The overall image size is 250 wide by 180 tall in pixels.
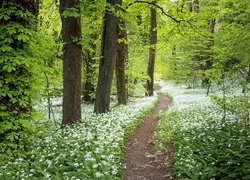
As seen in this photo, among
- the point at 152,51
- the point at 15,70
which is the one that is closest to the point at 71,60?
the point at 15,70

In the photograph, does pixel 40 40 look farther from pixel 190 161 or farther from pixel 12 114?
pixel 190 161

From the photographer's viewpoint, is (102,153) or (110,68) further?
(110,68)

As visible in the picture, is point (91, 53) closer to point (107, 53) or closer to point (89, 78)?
point (89, 78)

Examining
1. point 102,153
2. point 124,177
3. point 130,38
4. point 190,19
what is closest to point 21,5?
point 102,153

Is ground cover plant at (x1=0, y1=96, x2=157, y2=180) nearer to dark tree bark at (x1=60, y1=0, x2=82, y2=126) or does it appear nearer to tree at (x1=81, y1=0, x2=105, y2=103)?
dark tree bark at (x1=60, y1=0, x2=82, y2=126)

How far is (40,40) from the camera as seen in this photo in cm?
781

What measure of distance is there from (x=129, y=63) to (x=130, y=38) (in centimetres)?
330

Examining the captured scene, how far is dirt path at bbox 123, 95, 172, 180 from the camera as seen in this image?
704cm

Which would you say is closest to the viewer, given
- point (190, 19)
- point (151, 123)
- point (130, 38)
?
point (190, 19)

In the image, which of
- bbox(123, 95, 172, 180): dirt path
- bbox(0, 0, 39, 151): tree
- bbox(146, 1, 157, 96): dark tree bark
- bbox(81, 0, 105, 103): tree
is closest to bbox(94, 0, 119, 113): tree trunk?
bbox(81, 0, 105, 103): tree

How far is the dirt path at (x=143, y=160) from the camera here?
7.04 meters

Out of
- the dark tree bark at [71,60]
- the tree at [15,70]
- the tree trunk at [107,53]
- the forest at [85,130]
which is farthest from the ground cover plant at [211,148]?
the tree at [15,70]

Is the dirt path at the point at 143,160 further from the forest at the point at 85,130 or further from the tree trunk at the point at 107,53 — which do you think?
the tree trunk at the point at 107,53

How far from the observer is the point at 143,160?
8.26 metres
